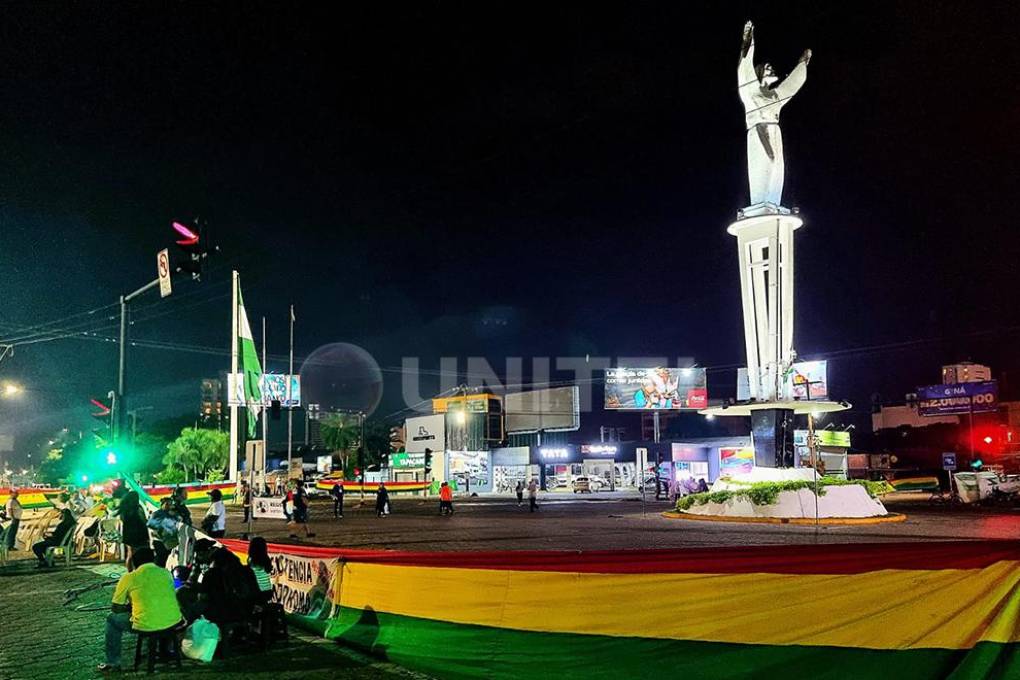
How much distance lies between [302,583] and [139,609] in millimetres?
2744

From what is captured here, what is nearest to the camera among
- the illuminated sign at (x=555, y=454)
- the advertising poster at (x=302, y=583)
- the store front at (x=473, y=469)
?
the advertising poster at (x=302, y=583)

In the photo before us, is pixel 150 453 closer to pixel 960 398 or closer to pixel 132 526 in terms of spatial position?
pixel 960 398

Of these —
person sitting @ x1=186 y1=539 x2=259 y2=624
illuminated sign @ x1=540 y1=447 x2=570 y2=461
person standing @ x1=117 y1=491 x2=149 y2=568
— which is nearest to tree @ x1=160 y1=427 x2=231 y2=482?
illuminated sign @ x1=540 y1=447 x2=570 y2=461

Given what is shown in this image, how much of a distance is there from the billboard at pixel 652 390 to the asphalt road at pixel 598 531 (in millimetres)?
30019

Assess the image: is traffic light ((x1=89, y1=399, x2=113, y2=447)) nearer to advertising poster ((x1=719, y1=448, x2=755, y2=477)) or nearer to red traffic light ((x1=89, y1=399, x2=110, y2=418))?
red traffic light ((x1=89, y1=399, x2=110, y2=418))

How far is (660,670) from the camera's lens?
6.45 m

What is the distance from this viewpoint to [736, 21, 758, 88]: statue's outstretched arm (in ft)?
105

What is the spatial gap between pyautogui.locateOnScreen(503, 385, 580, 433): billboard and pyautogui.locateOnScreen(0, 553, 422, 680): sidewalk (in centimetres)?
6548

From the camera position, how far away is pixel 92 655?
9.30m

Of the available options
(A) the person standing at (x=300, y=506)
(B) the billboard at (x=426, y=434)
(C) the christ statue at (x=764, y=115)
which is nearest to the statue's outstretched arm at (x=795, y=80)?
(C) the christ statue at (x=764, y=115)

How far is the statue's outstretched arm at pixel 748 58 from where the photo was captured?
105ft

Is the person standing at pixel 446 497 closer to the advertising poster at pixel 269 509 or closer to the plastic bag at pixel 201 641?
the advertising poster at pixel 269 509

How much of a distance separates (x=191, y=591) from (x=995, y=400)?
5498 cm

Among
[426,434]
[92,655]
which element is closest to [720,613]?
[92,655]
